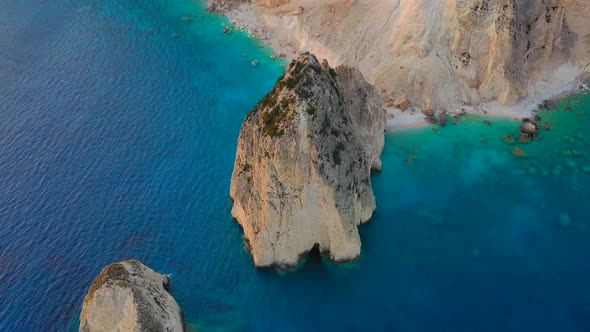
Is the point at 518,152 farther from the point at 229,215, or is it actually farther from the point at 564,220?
the point at 229,215

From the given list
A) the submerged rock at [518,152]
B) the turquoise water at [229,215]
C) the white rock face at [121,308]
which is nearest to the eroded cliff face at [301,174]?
the turquoise water at [229,215]

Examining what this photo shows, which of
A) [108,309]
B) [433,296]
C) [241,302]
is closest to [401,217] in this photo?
[433,296]

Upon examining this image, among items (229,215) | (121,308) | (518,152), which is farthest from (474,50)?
(121,308)

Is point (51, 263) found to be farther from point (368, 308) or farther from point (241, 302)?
point (368, 308)

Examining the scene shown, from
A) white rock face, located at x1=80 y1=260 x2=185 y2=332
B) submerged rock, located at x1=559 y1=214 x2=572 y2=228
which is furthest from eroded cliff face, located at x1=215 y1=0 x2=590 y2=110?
white rock face, located at x1=80 y1=260 x2=185 y2=332

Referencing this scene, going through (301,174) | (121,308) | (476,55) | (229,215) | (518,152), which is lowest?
(229,215)

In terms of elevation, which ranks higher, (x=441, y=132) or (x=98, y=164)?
(x=441, y=132)

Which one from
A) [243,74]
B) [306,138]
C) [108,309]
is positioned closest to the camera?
[108,309]

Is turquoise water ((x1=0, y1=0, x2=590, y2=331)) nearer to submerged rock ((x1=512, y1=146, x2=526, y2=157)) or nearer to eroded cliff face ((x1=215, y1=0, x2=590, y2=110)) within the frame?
submerged rock ((x1=512, y1=146, x2=526, y2=157))
